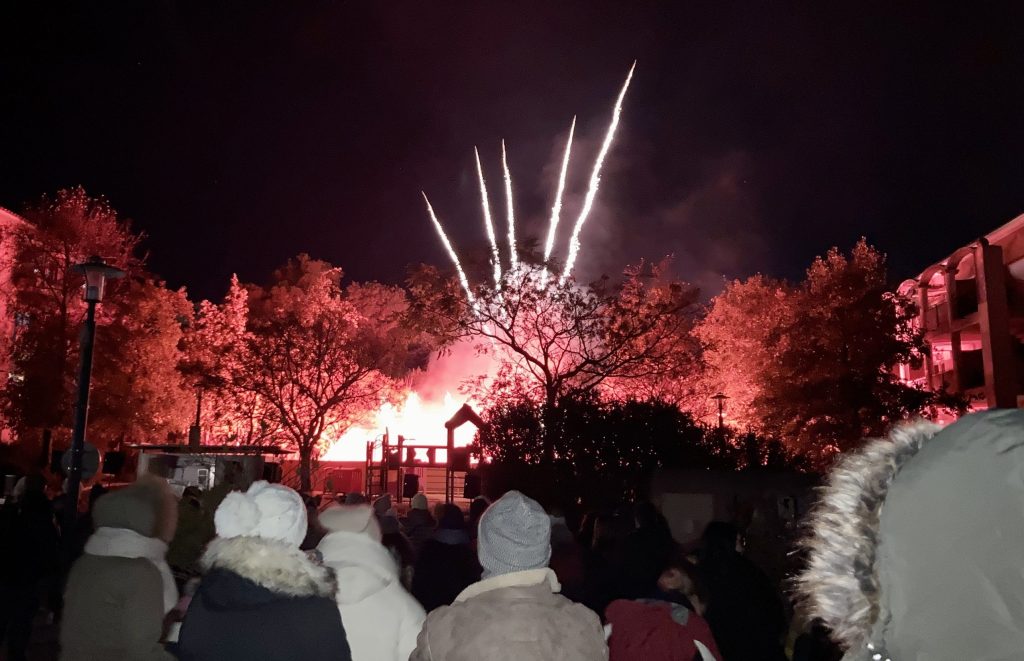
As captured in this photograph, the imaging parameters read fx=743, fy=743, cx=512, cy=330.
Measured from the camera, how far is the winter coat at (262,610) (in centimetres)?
287

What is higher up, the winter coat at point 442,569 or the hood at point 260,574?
the hood at point 260,574

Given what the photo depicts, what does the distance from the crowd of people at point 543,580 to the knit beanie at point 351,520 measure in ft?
0.04

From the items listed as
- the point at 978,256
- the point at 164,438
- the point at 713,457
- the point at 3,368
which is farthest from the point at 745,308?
the point at 3,368

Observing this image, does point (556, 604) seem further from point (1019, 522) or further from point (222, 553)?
point (1019, 522)

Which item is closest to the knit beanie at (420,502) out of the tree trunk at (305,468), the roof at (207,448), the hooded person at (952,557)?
the hooded person at (952,557)

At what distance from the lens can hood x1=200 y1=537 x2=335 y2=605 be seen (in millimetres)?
2938

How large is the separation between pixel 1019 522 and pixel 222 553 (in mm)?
2772

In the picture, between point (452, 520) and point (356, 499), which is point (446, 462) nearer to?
point (356, 499)

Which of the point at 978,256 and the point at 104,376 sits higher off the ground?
the point at 978,256

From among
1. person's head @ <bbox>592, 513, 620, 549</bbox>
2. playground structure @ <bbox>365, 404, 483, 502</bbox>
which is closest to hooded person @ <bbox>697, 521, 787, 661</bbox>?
person's head @ <bbox>592, 513, 620, 549</bbox>

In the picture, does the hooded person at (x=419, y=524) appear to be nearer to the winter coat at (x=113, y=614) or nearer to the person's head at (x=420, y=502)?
the person's head at (x=420, y=502)

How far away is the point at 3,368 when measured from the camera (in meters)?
34.2

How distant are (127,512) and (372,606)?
1.58m

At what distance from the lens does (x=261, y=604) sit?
2.93 meters
